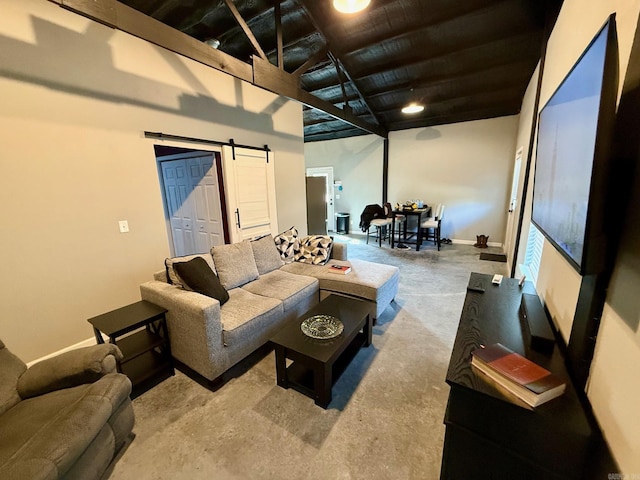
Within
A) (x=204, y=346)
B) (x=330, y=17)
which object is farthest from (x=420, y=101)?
(x=204, y=346)

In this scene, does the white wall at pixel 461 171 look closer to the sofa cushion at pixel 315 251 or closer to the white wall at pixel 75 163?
the sofa cushion at pixel 315 251

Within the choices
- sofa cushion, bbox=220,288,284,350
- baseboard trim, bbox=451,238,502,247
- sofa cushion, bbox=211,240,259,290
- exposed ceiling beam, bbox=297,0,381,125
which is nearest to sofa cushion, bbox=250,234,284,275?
sofa cushion, bbox=211,240,259,290

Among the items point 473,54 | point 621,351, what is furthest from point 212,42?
point 621,351

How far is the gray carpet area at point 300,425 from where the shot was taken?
1.39m

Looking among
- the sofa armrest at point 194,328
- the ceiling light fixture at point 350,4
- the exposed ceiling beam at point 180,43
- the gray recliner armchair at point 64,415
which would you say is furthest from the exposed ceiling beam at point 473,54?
the gray recliner armchair at point 64,415

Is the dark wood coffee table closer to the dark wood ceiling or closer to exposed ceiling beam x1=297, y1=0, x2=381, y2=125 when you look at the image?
the dark wood ceiling

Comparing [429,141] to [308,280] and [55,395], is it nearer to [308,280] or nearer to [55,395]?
[308,280]

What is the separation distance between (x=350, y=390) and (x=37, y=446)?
161 cm

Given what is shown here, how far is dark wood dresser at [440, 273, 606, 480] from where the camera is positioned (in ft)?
2.93

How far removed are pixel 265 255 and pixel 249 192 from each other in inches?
49.8

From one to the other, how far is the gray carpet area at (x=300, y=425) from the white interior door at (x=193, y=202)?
7.44 ft

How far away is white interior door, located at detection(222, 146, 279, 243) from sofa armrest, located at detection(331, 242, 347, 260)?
4.28 ft

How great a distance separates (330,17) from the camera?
11.4ft

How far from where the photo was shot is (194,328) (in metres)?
1.88
